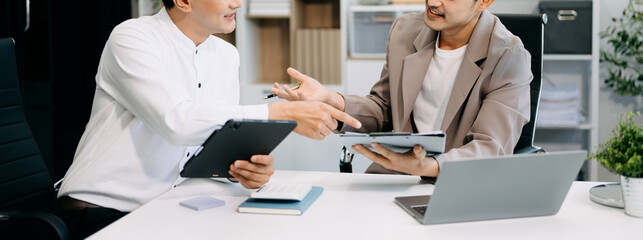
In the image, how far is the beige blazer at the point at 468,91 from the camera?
188cm

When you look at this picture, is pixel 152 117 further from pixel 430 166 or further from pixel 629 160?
pixel 629 160

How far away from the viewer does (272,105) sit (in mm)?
1730

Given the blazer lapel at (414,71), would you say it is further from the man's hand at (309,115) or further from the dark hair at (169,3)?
the dark hair at (169,3)

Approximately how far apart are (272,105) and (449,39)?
73 centimetres

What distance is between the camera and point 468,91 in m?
1.99

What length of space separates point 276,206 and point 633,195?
0.78m

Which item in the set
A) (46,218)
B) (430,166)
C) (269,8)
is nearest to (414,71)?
(430,166)

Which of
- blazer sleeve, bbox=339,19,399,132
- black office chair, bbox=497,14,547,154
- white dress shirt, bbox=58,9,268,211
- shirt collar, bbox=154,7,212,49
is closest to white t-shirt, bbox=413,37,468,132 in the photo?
blazer sleeve, bbox=339,19,399,132

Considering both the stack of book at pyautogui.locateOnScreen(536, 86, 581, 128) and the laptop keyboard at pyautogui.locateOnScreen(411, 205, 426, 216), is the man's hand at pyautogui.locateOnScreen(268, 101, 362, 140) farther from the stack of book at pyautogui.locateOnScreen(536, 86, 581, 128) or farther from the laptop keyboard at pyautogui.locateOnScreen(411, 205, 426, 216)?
the stack of book at pyautogui.locateOnScreen(536, 86, 581, 128)

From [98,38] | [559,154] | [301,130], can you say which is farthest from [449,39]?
[98,38]

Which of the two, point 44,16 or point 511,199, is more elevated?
point 44,16

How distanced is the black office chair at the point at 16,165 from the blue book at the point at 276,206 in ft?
2.36

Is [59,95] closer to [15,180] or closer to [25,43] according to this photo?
[25,43]

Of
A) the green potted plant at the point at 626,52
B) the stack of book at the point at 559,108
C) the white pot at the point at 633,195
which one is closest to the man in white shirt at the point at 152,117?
the white pot at the point at 633,195
